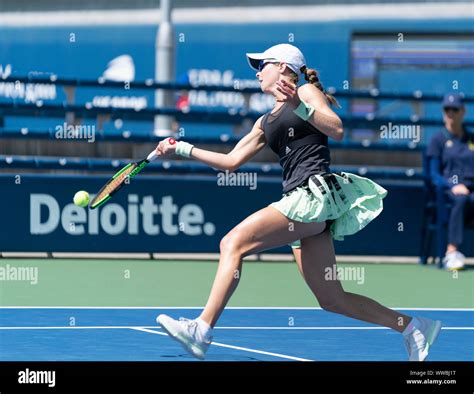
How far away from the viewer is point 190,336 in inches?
327

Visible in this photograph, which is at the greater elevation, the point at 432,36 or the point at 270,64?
the point at 432,36

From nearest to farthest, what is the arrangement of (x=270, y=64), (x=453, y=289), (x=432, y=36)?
(x=270, y=64), (x=453, y=289), (x=432, y=36)

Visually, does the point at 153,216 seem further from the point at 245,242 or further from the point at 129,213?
the point at 245,242

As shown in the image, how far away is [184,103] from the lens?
2338 cm

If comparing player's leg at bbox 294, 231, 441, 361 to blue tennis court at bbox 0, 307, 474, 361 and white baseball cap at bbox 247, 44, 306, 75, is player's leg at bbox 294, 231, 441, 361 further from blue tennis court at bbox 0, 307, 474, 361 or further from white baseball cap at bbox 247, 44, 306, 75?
white baseball cap at bbox 247, 44, 306, 75

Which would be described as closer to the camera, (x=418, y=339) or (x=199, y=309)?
(x=418, y=339)

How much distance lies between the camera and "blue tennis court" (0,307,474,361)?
371 inches

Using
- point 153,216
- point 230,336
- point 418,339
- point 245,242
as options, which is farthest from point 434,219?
point 245,242

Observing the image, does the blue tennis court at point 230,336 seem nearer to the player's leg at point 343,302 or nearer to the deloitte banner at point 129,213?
the player's leg at point 343,302

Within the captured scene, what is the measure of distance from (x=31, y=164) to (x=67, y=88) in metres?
2.76

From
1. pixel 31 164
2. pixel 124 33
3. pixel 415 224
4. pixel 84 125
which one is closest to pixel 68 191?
pixel 31 164

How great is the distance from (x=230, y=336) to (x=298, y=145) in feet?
7.90
